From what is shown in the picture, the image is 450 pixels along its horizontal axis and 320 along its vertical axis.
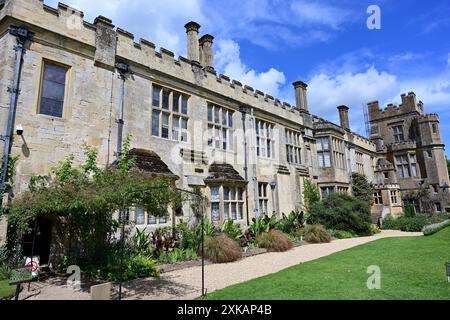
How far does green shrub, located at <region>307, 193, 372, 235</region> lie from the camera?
1914cm

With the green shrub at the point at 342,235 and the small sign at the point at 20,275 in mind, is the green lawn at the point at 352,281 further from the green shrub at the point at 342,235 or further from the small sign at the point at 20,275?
the green shrub at the point at 342,235

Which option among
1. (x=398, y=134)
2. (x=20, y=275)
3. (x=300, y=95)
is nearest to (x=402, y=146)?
(x=398, y=134)

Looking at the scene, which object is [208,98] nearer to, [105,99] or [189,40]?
[189,40]

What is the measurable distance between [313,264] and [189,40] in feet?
40.9

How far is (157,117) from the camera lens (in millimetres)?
13375

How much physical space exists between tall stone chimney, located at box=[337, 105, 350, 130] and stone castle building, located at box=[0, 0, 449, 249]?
396cm

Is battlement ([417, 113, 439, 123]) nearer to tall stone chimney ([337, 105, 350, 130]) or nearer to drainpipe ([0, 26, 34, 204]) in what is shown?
tall stone chimney ([337, 105, 350, 130])

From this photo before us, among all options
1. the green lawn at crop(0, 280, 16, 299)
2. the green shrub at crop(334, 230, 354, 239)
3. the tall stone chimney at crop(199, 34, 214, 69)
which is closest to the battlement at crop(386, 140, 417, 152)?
the green shrub at crop(334, 230, 354, 239)

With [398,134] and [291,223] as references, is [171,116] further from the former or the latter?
[398,134]

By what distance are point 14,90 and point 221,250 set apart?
8583mm

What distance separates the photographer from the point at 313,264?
951cm

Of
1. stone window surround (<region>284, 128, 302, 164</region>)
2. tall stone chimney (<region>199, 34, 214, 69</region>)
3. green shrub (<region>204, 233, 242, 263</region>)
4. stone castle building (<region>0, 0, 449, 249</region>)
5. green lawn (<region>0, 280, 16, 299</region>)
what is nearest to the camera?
green lawn (<region>0, 280, 16, 299</region>)

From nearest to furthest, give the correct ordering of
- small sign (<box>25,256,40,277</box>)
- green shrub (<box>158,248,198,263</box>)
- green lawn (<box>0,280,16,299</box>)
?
green lawn (<box>0,280,16,299</box>), small sign (<box>25,256,40,277</box>), green shrub (<box>158,248,198,263</box>)
